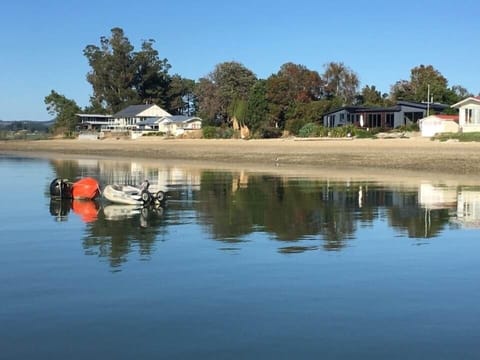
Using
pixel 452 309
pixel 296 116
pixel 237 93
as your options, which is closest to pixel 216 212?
pixel 452 309

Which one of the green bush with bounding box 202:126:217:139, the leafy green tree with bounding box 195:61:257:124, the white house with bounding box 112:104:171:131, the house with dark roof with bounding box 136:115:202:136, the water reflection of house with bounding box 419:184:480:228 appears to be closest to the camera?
the water reflection of house with bounding box 419:184:480:228

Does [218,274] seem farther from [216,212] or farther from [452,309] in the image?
[216,212]

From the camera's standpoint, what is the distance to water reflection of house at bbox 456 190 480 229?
2089cm

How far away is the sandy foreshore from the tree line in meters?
12.1

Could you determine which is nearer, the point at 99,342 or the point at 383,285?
the point at 99,342

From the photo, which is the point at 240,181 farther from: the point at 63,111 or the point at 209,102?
the point at 63,111

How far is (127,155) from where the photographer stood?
248 ft

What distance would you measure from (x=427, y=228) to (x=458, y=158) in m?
26.0

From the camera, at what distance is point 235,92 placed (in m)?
104

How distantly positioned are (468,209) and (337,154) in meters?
28.8

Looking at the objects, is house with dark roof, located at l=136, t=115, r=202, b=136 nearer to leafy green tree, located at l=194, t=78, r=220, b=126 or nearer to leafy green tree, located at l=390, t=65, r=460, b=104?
leafy green tree, located at l=194, t=78, r=220, b=126

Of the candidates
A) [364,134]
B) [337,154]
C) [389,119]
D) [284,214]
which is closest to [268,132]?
[389,119]

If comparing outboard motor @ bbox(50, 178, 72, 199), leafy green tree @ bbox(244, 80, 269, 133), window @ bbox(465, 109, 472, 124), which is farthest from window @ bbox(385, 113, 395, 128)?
outboard motor @ bbox(50, 178, 72, 199)

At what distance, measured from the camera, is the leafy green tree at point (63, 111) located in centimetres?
12893
